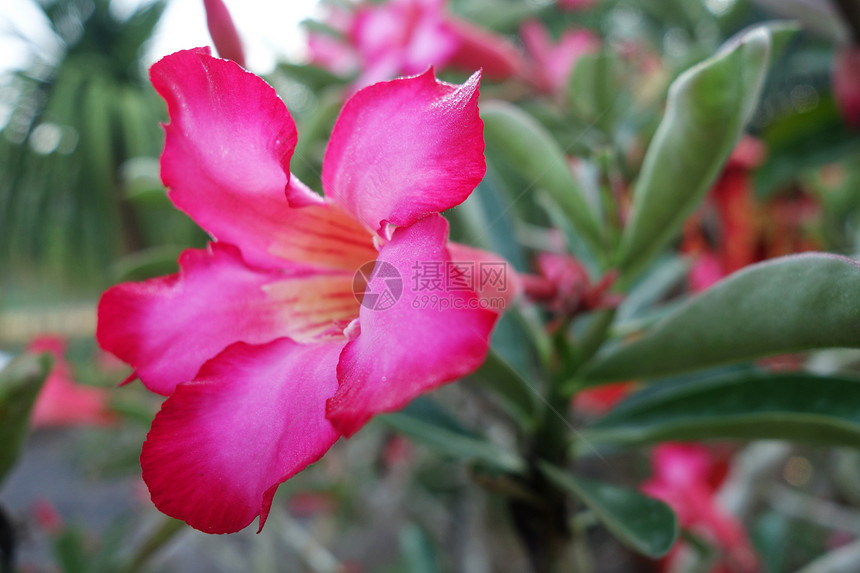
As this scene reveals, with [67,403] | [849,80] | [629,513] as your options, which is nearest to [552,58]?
[849,80]

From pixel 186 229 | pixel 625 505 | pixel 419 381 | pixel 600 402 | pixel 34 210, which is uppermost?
pixel 419 381

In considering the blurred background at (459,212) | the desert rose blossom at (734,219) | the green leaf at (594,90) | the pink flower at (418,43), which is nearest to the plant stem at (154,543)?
the blurred background at (459,212)

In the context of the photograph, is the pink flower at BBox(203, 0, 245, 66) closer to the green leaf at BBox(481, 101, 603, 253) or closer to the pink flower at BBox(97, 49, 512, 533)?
the pink flower at BBox(97, 49, 512, 533)

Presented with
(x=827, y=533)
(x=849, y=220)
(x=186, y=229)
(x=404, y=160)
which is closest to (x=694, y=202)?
(x=404, y=160)

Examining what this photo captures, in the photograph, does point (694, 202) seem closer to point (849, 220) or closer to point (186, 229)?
point (186, 229)

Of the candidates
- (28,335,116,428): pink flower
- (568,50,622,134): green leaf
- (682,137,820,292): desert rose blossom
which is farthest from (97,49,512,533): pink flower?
(28,335,116,428): pink flower

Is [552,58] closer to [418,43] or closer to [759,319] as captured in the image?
[418,43]
